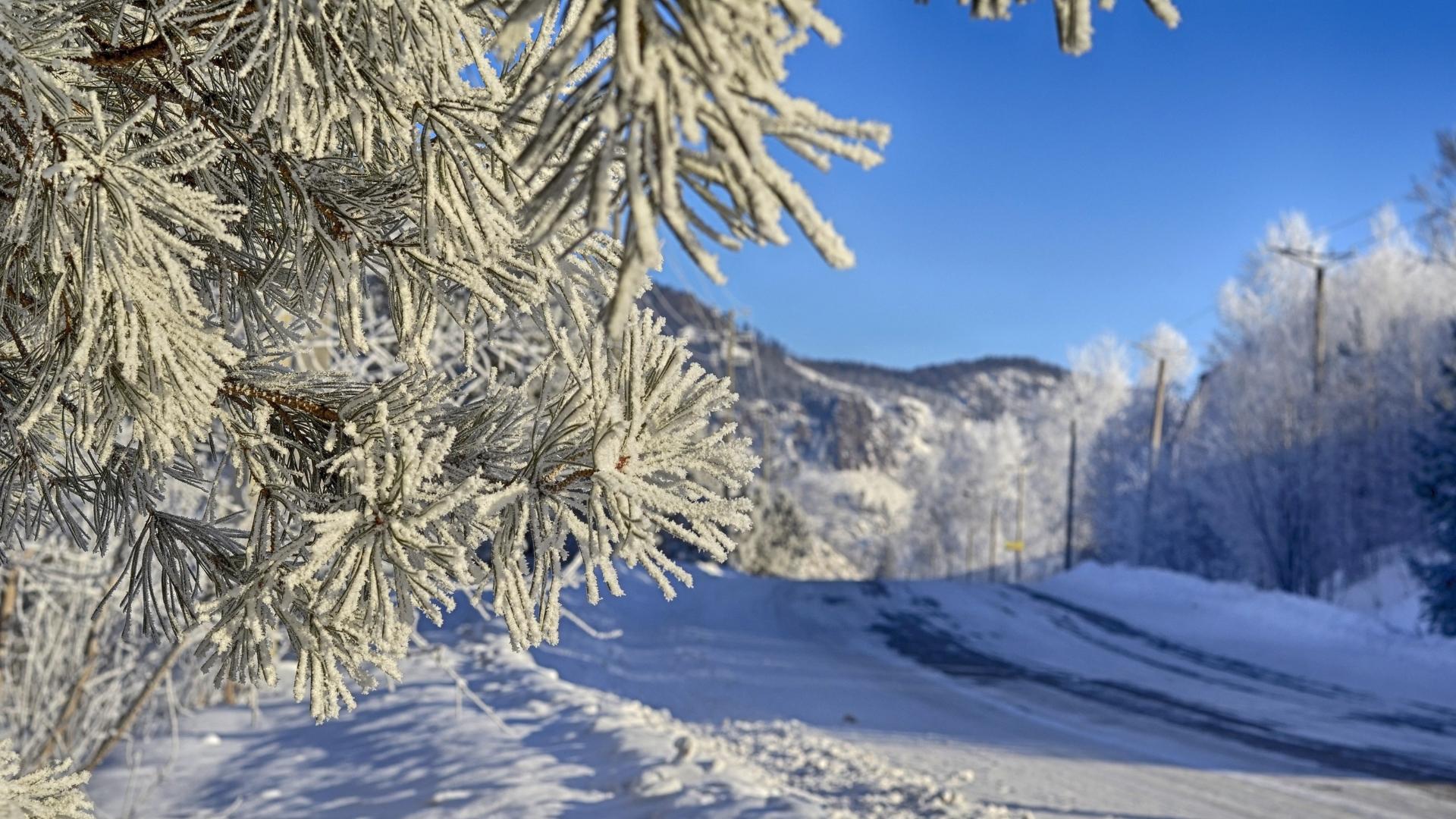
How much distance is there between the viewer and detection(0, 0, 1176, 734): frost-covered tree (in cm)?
112

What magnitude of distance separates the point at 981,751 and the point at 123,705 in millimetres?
6084

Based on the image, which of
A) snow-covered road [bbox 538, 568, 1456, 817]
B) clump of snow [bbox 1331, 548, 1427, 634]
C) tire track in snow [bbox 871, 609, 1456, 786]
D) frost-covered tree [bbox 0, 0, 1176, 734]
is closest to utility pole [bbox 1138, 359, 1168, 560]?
clump of snow [bbox 1331, 548, 1427, 634]

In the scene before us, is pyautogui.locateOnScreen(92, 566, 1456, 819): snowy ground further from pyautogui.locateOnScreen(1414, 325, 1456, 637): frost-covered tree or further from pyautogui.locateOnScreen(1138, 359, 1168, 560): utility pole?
pyautogui.locateOnScreen(1138, 359, 1168, 560): utility pole

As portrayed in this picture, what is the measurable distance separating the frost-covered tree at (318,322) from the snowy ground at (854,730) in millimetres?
2732

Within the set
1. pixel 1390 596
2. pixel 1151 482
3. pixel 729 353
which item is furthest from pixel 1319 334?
pixel 729 353

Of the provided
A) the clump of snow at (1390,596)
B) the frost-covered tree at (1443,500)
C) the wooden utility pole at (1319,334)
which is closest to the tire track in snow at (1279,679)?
the clump of snow at (1390,596)

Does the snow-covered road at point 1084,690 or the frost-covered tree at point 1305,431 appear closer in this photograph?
the snow-covered road at point 1084,690

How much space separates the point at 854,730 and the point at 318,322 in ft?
24.0

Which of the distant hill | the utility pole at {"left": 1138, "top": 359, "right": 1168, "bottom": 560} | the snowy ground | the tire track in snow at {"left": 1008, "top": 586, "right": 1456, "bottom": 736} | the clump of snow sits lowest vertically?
the snowy ground

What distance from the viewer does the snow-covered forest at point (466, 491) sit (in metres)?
1.08

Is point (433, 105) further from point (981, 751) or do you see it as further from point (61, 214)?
point (981, 751)

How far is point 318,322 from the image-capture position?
1348 mm

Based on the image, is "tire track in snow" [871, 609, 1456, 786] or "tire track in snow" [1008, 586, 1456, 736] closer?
"tire track in snow" [871, 609, 1456, 786]

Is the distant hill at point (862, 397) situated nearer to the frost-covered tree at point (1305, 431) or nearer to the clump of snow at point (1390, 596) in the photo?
the frost-covered tree at point (1305, 431)
